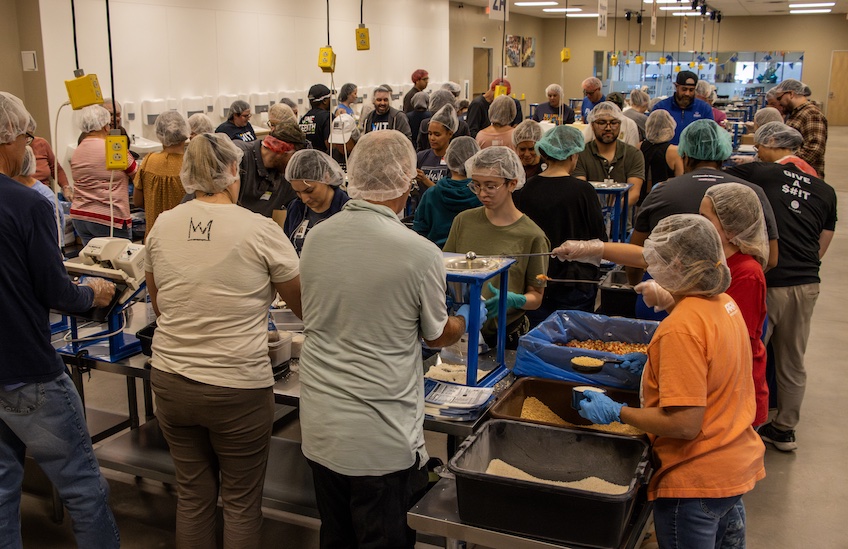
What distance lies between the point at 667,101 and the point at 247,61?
4.96m

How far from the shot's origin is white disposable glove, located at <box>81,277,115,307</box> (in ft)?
8.68

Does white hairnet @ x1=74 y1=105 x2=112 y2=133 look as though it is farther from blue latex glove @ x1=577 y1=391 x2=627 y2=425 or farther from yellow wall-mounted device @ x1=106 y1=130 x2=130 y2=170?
blue latex glove @ x1=577 y1=391 x2=627 y2=425

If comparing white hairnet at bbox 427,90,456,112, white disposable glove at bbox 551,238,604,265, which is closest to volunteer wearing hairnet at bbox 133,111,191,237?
white disposable glove at bbox 551,238,604,265

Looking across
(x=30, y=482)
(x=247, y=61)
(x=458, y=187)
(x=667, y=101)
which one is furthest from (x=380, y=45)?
(x=30, y=482)

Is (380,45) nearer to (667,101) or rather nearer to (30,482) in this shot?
(667,101)

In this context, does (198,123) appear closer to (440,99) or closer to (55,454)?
(440,99)

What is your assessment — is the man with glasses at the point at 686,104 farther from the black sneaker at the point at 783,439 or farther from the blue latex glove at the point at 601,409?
the blue latex glove at the point at 601,409

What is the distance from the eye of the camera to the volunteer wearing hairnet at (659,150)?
5656 mm

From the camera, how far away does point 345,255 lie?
1.90 metres

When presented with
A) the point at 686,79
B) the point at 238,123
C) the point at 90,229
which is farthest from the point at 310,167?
the point at 686,79

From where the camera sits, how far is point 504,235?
9.78ft

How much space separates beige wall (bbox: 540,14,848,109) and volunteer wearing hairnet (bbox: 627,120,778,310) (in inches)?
795

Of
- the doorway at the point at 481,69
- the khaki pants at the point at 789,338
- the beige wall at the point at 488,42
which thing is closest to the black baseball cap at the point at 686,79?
the khaki pants at the point at 789,338

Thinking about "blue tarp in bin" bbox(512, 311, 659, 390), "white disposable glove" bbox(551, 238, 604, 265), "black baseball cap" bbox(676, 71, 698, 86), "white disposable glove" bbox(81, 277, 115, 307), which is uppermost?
"black baseball cap" bbox(676, 71, 698, 86)
